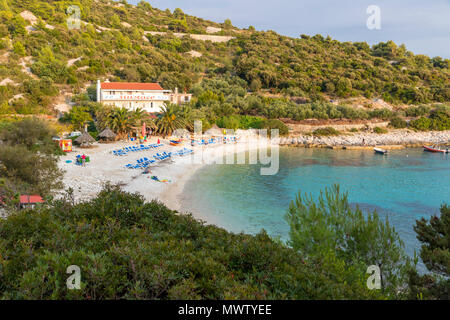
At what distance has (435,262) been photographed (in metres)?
6.63

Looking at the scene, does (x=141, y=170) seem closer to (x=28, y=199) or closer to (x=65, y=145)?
(x=65, y=145)

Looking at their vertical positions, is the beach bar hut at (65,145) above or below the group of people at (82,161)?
above

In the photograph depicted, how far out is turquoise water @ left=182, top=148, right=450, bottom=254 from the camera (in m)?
15.2

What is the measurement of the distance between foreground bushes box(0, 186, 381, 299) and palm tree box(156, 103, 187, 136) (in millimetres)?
30457

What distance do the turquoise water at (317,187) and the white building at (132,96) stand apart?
1718cm

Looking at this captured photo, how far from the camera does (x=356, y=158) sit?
1278 inches

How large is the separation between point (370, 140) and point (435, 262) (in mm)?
38352

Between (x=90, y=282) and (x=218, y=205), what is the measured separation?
13854mm

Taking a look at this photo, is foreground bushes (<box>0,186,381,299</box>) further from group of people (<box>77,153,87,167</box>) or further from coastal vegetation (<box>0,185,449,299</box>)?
group of people (<box>77,153,87,167</box>)

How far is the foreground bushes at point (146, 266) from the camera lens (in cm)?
288

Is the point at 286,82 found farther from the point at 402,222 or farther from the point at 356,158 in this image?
the point at 402,222

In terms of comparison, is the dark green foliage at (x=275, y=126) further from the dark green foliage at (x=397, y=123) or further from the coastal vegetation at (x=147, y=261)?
the coastal vegetation at (x=147, y=261)

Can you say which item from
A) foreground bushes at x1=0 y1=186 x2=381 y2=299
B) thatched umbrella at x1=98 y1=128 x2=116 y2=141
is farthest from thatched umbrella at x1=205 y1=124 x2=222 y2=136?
foreground bushes at x1=0 y1=186 x2=381 y2=299

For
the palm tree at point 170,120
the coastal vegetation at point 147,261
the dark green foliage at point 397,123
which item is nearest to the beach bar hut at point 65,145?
the palm tree at point 170,120
